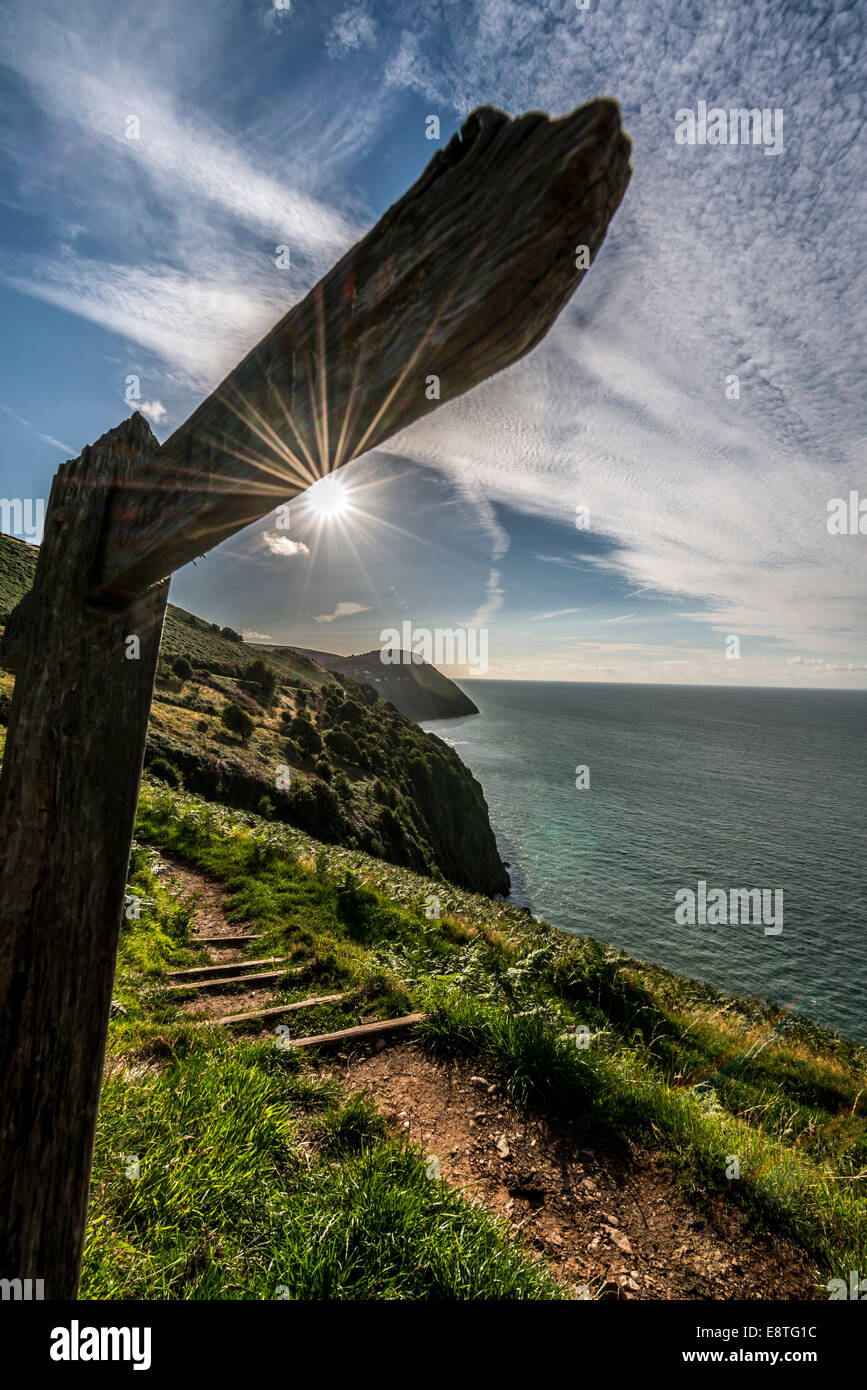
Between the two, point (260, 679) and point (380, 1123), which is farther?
point (260, 679)

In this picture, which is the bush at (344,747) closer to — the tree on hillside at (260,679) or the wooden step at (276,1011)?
the tree on hillside at (260,679)

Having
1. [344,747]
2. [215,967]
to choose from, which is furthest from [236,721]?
[215,967]

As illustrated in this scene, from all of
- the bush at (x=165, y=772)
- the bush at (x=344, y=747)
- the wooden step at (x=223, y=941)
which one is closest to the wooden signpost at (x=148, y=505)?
the wooden step at (x=223, y=941)

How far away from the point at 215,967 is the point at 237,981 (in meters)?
0.53

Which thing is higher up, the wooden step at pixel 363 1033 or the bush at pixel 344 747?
Answer: the bush at pixel 344 747

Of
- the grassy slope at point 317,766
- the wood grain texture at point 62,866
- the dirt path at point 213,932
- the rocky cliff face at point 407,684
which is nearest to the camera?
the wood grain texture at point 62,866

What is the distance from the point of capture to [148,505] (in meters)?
1.48

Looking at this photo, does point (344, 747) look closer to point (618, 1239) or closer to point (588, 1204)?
point (588, 1204)

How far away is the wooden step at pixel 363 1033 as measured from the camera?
17.0 ft

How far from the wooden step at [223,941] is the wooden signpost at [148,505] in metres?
6.80

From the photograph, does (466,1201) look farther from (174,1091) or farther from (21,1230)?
(21,1230)

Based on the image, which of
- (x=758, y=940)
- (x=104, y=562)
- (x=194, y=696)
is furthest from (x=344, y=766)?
(x=104, y=562)

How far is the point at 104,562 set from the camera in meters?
1.54
